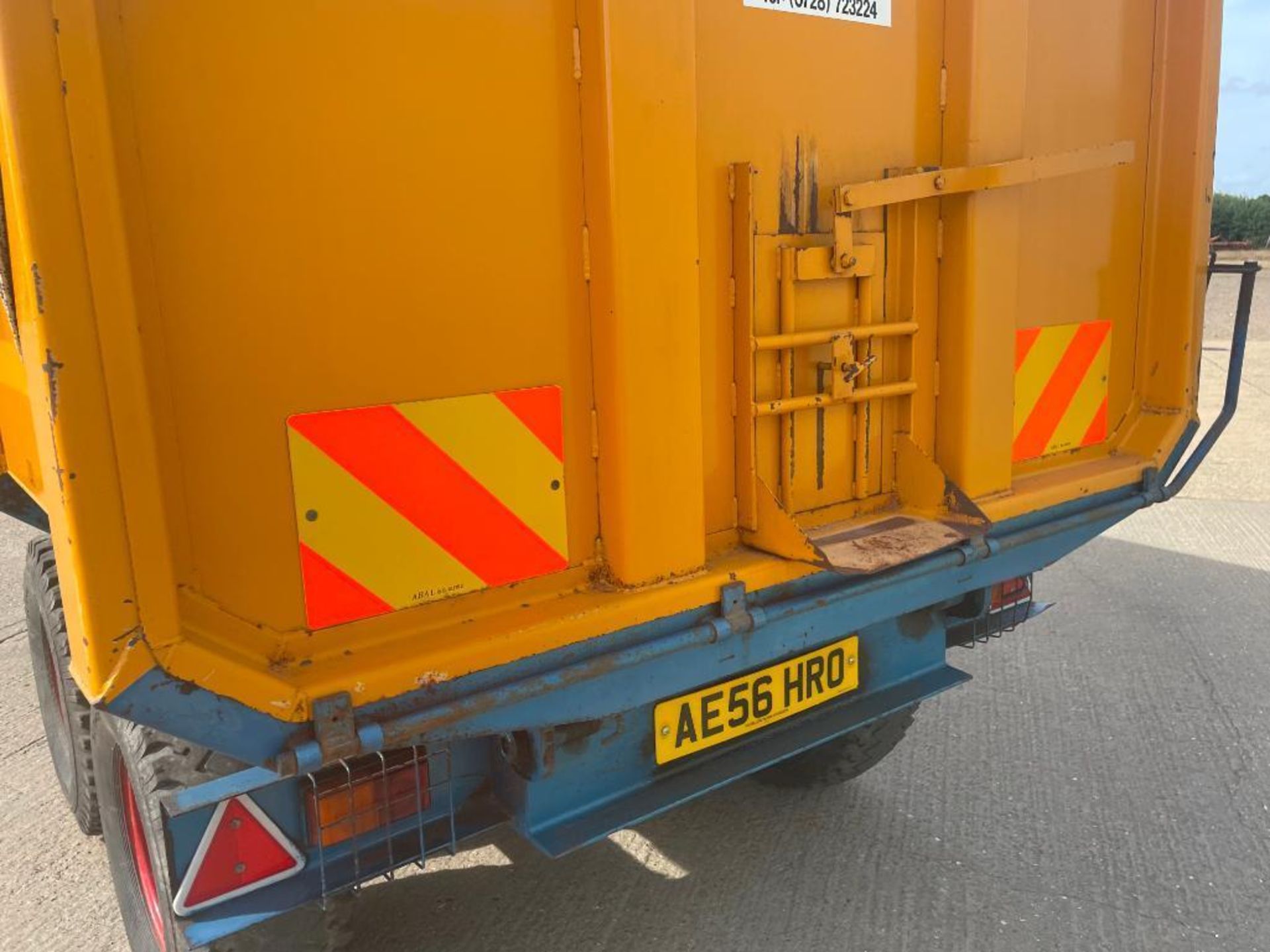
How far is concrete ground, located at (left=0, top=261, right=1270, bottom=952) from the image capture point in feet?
8.41

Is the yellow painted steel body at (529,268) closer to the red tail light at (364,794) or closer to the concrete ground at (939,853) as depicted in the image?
the red tail light at (364,794)

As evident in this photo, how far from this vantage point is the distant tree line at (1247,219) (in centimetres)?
3231

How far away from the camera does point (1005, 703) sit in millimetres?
3846

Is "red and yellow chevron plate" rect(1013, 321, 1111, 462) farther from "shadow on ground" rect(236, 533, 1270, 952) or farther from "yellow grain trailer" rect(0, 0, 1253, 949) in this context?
"shadow on ground" rect(236, 533, 1270, 952)

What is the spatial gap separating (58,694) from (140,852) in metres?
1.12

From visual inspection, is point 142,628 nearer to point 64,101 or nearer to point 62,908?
point 64,101

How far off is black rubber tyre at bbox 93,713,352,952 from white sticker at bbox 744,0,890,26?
6.03 feet

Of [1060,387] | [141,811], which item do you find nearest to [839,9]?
[1060,387]

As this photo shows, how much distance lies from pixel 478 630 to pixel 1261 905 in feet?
7.41

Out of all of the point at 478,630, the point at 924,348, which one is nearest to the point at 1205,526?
the point at 924,348

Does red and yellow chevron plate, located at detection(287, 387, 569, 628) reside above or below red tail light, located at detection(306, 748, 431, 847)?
above

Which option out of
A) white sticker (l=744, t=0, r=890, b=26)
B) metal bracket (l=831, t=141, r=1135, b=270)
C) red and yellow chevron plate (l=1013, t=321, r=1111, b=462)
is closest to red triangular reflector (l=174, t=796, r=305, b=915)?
metal bracket (l=831, t=141, r=1135, b=270)

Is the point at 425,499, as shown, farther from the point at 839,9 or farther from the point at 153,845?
the point at 839,9

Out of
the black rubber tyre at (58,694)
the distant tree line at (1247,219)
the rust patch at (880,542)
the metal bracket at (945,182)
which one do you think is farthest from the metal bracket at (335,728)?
the distant tree line at (1247,219)
